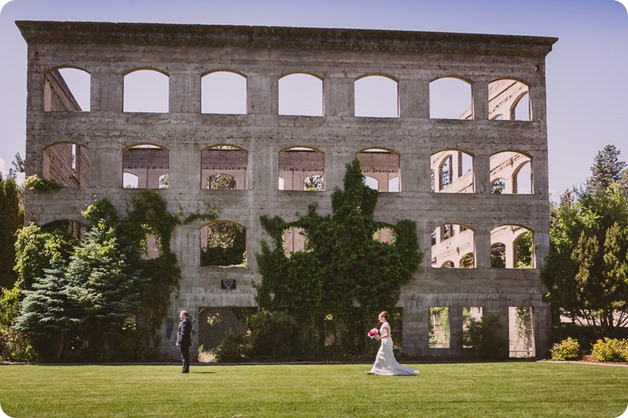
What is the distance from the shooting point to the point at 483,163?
34438mm

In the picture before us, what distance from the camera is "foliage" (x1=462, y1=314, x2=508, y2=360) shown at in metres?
32.3

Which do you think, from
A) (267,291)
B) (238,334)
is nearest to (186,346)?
(238,334)

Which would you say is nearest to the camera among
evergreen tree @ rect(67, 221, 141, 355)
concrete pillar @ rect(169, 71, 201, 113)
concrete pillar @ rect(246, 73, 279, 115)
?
evergreen tree @ rect(67, 221, 141, 355)

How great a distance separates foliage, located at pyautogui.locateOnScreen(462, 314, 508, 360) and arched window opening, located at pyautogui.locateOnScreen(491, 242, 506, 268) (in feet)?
44.5

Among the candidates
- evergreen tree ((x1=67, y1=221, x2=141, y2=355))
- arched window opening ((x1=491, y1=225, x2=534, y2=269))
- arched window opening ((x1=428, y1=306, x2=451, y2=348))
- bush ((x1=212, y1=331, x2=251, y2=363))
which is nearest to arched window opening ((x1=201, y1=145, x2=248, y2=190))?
evergreen tree ((x1=67, y1=221, x2=141, y2=355))

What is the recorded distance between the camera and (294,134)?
33.5 metres

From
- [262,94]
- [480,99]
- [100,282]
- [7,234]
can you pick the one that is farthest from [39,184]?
[480,99]

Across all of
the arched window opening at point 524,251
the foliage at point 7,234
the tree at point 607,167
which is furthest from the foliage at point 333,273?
the tree at point 607,167

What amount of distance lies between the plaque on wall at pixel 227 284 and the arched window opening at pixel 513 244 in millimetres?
13158

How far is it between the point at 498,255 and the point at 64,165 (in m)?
25.5

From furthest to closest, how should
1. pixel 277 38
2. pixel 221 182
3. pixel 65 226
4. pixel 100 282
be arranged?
pixel 221 182 → pixel 277 38 → pixel 65 226 → pixel 100 282

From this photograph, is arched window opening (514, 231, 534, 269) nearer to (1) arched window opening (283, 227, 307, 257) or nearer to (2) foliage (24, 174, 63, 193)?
(1) arched window opening (283, 227, 307, 257)

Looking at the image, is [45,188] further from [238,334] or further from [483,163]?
[483,163]

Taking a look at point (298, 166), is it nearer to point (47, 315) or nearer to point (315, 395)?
point (47, 315)
